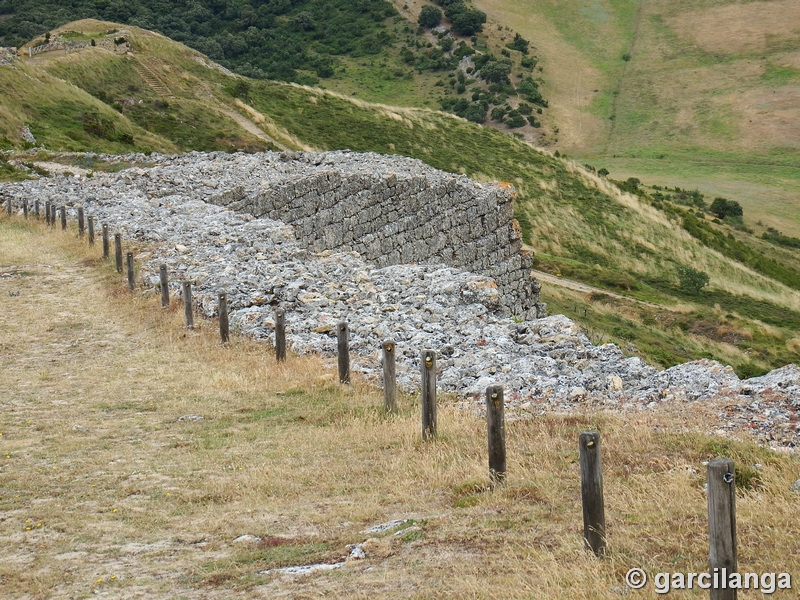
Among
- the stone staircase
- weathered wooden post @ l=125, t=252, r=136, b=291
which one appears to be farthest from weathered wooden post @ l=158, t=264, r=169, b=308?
the stone staircase

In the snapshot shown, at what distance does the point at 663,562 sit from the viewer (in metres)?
6.42

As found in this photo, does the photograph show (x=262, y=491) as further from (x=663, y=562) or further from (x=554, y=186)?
(x=554, y=186)

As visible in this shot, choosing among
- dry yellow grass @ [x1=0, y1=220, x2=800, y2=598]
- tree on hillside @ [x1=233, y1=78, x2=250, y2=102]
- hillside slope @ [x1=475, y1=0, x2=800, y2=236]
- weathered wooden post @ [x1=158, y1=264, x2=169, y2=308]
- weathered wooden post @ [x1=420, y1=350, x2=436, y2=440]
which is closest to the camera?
dry yellow grass @ [x1=0, y1=220, x2=800, y2=598]

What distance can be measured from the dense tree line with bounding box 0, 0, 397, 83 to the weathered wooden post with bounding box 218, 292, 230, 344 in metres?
95.6

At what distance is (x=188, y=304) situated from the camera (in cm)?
1653

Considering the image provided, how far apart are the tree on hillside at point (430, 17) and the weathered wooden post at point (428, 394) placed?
115 metres

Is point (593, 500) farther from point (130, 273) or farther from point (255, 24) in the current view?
point (255, 24)

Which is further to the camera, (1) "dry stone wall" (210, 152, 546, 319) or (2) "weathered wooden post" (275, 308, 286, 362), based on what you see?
(1) "dry stone wall" (210, 152, 546, 319)

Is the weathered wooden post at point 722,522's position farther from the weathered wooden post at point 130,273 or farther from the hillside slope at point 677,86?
the hillside slope at point 677,86

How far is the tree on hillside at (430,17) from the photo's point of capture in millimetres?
118750

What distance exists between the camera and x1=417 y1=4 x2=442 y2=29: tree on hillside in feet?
390

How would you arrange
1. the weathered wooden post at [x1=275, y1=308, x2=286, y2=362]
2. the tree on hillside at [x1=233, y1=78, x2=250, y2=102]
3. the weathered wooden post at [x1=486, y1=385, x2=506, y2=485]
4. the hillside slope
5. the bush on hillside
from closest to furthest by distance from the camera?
the weathered wooden post at [x1=486, y1=385, x2=506, y2=485] < the weathered wooden post at [x1=275, y1=308, x2=286, y2=362] < the bush on hillside < the tree on hillside at [x1=233, y1=78, x2=250, y2=102] < the hillside slope

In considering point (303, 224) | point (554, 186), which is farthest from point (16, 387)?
point (554, 186)

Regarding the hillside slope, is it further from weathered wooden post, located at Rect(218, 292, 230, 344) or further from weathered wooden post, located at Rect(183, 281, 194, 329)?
weathered wooden post, located at Rect(218, 292, 230, 344)
